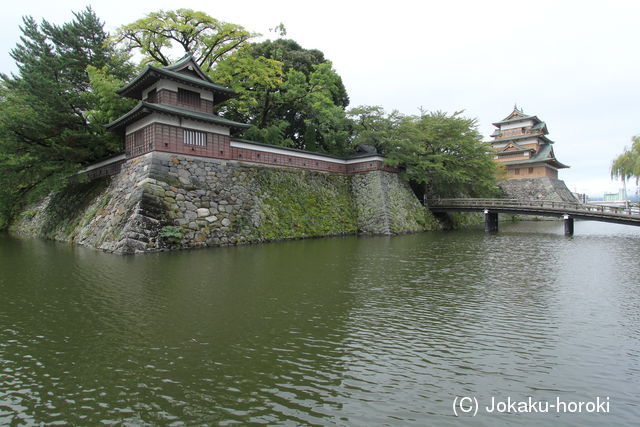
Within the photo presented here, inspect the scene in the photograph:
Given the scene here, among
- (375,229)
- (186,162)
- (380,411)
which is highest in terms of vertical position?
(186,162)

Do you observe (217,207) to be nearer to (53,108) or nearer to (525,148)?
(53,108)

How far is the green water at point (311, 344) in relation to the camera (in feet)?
13.9

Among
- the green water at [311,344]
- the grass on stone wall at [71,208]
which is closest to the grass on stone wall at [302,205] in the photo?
the grass on stone wall at [71,208]

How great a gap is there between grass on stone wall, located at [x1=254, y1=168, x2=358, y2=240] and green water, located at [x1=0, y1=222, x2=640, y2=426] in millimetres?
10712

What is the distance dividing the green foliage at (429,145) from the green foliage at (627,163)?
11775mm

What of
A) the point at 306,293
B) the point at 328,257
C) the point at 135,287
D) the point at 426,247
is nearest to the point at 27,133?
A: the point at 135,287

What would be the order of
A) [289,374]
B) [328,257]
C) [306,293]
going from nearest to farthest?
1. [289,374]
2. [306,293]
3. [328,257]

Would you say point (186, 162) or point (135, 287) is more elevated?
point (186, 162)

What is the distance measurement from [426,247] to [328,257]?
6.20 meters

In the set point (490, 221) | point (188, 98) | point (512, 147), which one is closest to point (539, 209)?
point (490, 221)

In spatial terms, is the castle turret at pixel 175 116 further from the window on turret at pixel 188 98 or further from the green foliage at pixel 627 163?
the green foliage at pixel 627 163

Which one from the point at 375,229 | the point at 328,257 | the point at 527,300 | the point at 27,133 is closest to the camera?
the point at 527,300

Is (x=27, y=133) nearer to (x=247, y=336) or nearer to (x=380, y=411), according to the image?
(x=247, y=336)

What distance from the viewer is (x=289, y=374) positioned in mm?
5039
